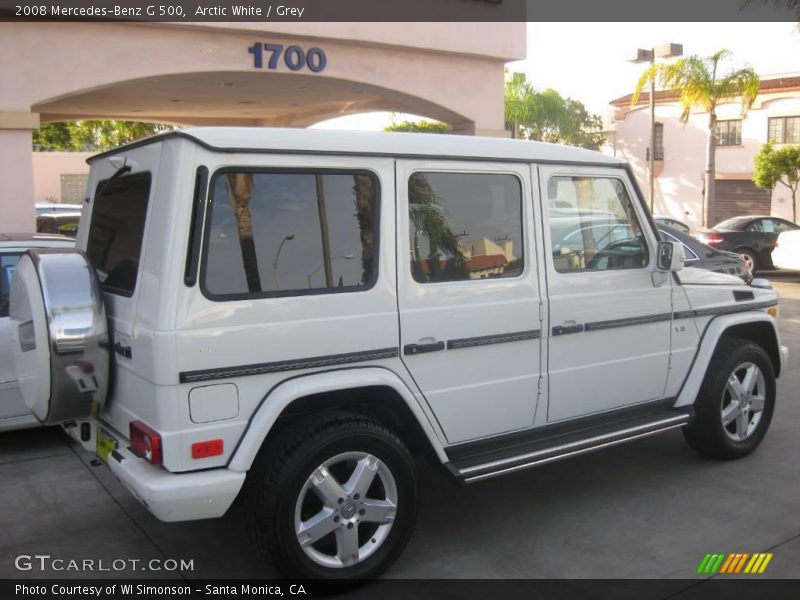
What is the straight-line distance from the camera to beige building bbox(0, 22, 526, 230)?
369 inches

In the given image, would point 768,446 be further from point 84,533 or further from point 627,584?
point 84,533

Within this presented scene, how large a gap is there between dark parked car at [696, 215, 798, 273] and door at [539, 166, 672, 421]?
13.6 m

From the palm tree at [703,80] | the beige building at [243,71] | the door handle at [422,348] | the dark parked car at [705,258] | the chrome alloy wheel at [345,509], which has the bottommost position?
the chrome alloy wheel at [345,509]

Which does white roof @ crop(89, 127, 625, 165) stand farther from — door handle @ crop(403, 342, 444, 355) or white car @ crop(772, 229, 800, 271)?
white car @ crop(772, 229, 800, 271)

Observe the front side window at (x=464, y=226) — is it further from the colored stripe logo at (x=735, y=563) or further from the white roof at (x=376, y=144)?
the colored stripe logo at (x=735, y=563)

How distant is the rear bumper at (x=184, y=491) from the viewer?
323 cm

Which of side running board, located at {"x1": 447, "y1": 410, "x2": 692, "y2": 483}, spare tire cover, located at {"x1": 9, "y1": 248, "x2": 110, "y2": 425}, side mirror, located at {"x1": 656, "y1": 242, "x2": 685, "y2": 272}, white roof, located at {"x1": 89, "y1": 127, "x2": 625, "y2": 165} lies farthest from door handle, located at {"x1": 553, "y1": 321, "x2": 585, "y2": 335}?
spare tire cover, located at {"x1": 9, "y1": 248, "x2": 110, "y2": 425}

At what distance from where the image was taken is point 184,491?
10.7 feet

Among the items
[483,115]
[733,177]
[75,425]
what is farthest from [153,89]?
[733,177]

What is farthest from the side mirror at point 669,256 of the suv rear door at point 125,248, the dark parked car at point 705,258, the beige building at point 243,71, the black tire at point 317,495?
the beige building at point 243,71

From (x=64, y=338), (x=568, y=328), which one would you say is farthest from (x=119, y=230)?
(x=568, y=328)

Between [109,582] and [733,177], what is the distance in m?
33.5

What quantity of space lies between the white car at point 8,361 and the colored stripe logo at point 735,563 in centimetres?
435

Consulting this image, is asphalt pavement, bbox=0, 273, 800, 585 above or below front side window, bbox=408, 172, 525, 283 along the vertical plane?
below
